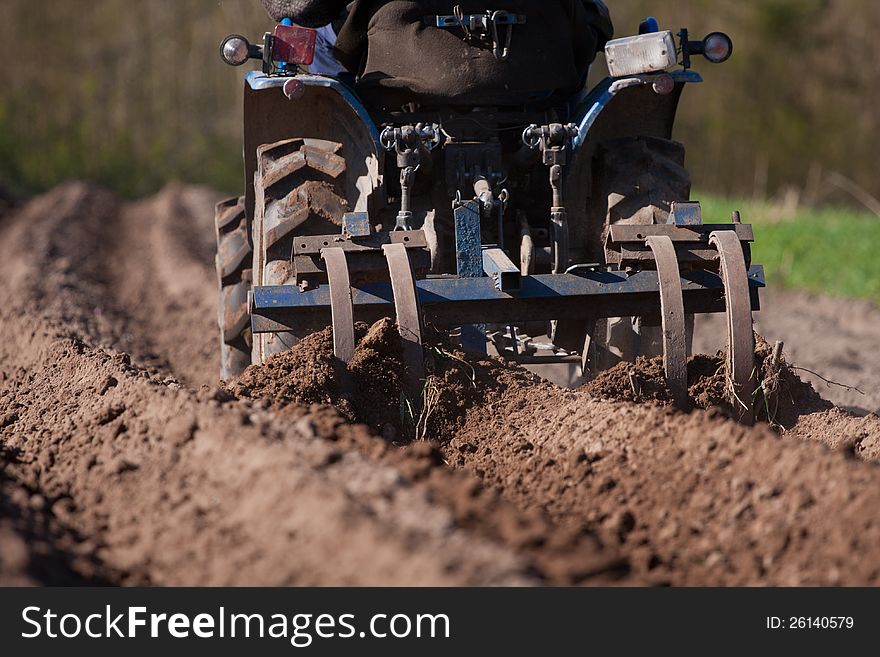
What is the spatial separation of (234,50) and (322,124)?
1.89ft

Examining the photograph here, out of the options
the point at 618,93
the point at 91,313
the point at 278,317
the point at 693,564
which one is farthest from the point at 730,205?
the point at 693,564

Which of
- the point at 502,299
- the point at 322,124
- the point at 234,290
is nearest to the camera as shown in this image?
the point at 502,299

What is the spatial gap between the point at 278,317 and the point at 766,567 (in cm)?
226

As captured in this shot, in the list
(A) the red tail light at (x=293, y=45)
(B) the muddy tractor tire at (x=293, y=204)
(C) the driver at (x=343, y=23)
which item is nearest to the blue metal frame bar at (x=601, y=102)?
(C) the driver at (x=343, y=23)

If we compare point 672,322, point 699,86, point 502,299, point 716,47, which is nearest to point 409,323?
point 502,299

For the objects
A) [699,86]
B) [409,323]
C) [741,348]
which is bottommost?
[699,86]

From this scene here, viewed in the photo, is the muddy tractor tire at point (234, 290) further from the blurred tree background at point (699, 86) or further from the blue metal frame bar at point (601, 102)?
the blurred tree background at point (699, 86)

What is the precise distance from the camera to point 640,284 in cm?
478

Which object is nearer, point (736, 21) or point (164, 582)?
point (164, 582)

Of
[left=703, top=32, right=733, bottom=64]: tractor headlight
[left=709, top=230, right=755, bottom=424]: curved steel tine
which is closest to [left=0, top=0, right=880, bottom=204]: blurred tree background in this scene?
[left=703, top=32, right=733, bottom=64]: tractor headlight

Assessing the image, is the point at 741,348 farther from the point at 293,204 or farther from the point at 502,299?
the point at 293,204

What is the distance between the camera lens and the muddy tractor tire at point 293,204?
502 centimetres

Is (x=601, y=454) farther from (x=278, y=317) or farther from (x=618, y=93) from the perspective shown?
(x=618, y=93)

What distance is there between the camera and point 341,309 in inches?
179
